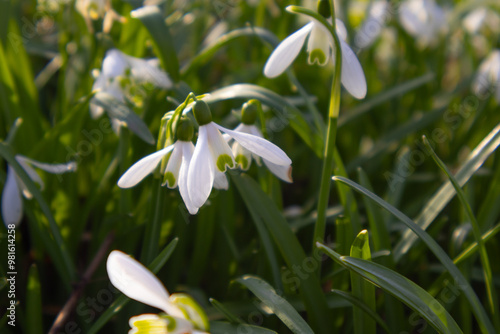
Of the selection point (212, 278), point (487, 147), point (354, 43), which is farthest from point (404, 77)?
point (212, 278)

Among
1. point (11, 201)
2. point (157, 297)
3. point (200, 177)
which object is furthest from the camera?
point (11, 201)

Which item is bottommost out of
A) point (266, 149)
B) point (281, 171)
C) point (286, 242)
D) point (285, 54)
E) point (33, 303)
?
point (33, 303)

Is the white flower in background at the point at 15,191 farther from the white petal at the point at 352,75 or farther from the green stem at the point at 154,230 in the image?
the white petal at the point at 352,75

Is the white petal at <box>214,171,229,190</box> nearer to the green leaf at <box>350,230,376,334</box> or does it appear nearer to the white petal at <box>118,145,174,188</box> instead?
the white petal at <box>118,145,174,188</box>

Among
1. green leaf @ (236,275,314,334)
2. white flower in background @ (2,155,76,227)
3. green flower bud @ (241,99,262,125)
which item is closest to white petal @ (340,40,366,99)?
green flower bud @ (241,99,262,125)

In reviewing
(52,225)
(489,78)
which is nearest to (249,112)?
(52,225)

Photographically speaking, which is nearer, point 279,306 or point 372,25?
point 279,306

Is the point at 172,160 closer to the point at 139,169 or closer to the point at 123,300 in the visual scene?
the point at 139,169
